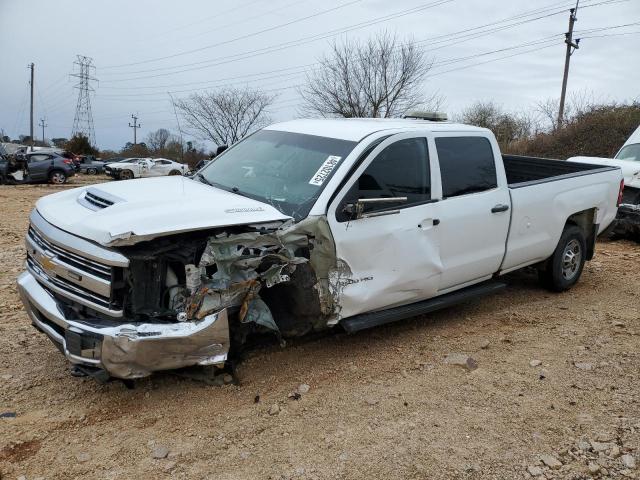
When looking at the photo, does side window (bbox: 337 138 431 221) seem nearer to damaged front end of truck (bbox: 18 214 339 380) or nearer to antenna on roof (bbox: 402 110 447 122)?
damaged front end of truck (bbox: 18 214 339 380)

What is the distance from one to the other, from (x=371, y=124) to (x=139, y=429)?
117 inches

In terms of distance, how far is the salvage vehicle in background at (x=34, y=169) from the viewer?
2167cm

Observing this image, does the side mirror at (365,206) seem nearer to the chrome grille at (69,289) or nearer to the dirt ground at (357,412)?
the dirt ground at (357,412)

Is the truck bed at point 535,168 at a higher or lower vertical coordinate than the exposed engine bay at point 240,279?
higher

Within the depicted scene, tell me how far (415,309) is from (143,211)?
7.38 ft

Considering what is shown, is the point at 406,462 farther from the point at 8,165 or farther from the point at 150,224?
the point at 8,165

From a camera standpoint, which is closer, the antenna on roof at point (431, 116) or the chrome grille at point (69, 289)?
the chrome grille at point (69, 289)

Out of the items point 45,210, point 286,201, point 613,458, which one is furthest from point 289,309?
point 613,458

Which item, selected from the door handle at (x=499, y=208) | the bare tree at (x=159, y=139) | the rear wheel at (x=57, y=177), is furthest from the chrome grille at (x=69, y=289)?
the bare tree at (x=159, y=139)

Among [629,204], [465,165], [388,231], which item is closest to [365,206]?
[388,231]

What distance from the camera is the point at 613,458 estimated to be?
3.05 m

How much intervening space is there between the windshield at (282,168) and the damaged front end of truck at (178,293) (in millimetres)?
351

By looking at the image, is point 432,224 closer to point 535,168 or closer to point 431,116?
point 431,116

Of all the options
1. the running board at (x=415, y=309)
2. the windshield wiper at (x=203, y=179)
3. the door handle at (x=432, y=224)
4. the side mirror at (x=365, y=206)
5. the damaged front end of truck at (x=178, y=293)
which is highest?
the windshield wiper at (x=203, y=179)
